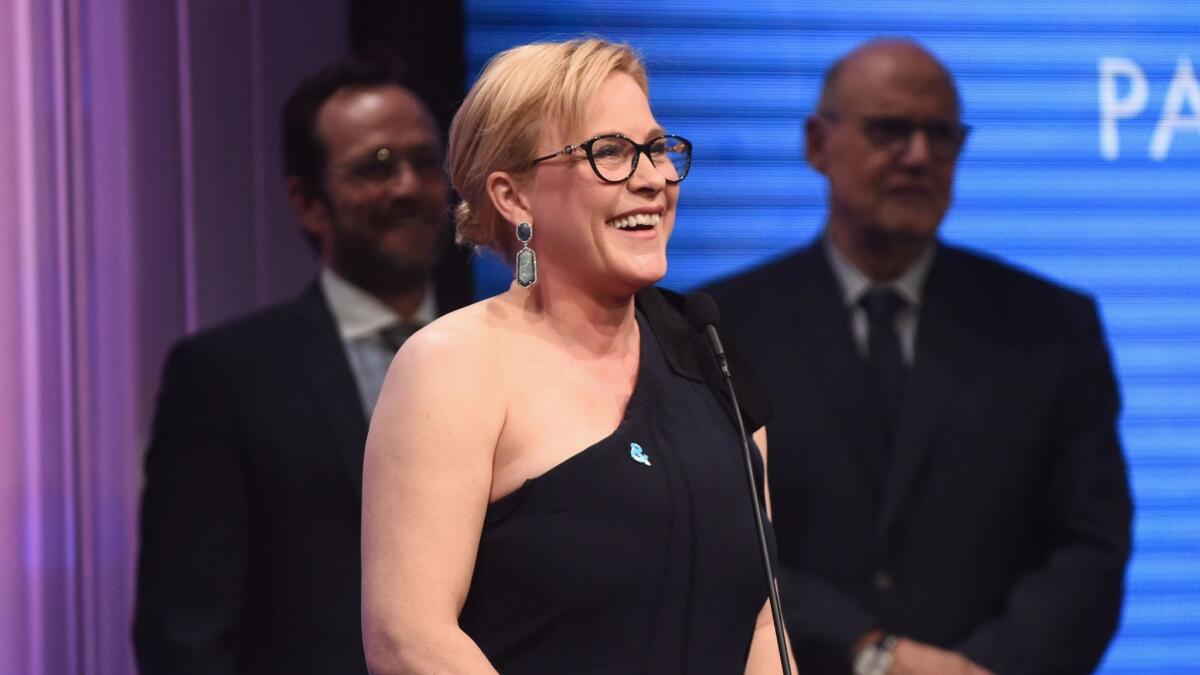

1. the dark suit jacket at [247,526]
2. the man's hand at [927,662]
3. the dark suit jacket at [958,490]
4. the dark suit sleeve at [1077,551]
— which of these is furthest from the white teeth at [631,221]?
the dark suit sleeve at [1077,551]

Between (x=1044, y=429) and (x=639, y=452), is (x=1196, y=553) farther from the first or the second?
(x=639, y=452)

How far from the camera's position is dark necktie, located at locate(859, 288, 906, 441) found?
309 cm

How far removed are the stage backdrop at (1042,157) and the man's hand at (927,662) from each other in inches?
39.2

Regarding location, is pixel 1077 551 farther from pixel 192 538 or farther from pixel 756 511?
pixel 192 538

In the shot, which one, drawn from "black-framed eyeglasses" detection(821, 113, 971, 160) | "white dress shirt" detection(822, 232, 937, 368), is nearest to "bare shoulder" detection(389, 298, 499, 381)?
"white dress shirt" detection(822, 232, 937, 368)

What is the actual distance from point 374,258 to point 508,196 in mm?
1192

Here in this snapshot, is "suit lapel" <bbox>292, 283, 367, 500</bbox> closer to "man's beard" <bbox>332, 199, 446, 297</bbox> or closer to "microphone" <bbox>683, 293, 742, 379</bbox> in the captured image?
"man's beard" <bbox>332, 199, 446, 297</bbox>

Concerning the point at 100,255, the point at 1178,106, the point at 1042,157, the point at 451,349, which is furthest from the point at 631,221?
the point at 1178,106

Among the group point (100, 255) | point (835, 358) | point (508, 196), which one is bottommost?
point (835, 358)

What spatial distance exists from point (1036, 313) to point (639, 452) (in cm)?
158

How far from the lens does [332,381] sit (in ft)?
9.56

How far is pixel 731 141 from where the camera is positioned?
368cm

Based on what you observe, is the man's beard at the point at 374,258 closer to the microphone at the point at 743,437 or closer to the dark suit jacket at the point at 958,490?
the dark suit jacket at the point at 958,490

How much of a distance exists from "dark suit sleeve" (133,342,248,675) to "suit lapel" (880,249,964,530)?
1.17 meters
